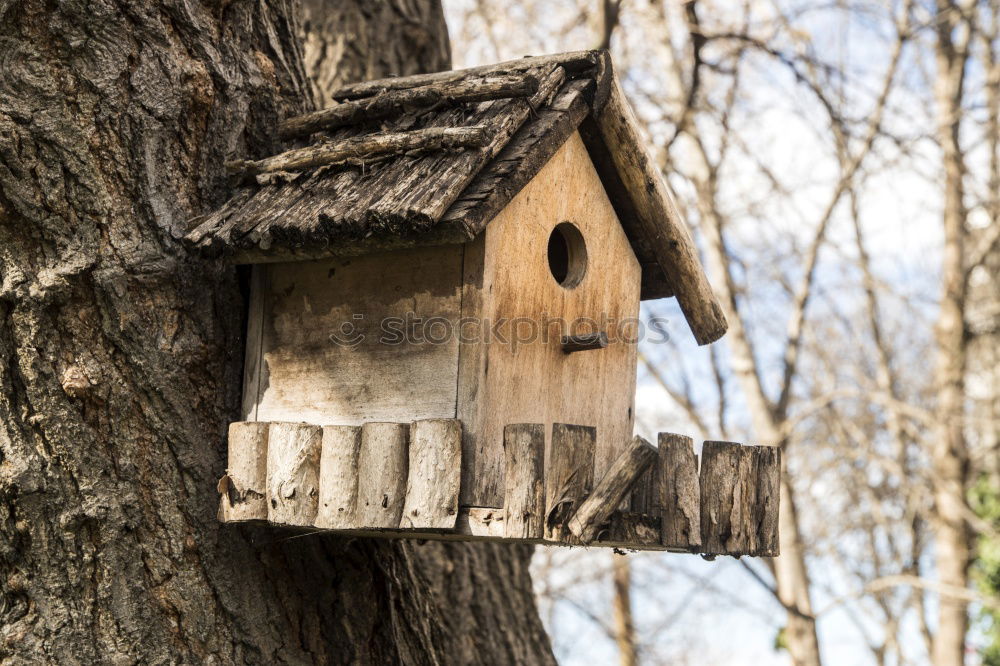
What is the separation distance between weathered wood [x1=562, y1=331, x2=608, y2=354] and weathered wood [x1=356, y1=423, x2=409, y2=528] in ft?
1.80

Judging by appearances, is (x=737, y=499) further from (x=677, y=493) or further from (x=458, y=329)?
(x=458, y=329)

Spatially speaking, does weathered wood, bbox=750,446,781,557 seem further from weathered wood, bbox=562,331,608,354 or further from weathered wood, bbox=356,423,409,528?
weathered wood, bbox=356,423,409,528

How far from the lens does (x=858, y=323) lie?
1299 cm

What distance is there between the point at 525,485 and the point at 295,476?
614mm

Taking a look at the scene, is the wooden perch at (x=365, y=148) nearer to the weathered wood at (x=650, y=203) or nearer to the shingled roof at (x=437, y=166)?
the shingled roof at (x=437, y=166)

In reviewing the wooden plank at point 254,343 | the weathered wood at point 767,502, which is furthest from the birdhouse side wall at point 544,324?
the wooden plank at point 254,343

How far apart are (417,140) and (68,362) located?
109 centimetres

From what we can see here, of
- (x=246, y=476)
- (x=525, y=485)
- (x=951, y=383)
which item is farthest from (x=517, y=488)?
(x=951, y=383)

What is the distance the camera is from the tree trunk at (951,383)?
7.93 meters

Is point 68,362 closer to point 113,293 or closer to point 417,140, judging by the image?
point 113,293

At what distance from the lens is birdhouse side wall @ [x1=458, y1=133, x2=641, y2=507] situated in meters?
2.41

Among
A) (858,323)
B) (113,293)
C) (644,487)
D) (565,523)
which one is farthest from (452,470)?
(858,323)

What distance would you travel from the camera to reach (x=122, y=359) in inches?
107

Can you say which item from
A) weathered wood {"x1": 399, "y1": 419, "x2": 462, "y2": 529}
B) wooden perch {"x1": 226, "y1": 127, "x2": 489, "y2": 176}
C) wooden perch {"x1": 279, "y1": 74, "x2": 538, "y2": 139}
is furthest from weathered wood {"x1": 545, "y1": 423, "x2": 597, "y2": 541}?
wooden perch {"x1": 279, "y1": 74, "x2": 538, "y2": 139}
